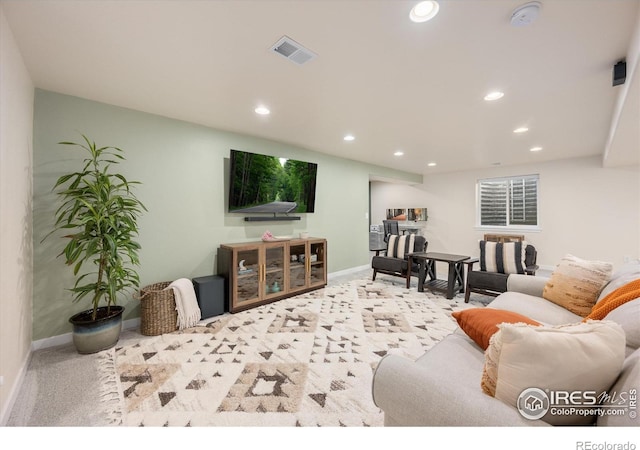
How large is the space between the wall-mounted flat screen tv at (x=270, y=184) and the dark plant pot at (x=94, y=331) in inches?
68.7

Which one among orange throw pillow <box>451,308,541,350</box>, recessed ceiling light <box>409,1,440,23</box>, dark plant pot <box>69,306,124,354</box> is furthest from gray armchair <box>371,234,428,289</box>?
dark plant pot <box>69,306,124,354</box>

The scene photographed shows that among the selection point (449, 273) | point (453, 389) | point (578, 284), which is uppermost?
point (578, 284)

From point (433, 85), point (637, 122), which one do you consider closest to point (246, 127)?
point (433, 85)

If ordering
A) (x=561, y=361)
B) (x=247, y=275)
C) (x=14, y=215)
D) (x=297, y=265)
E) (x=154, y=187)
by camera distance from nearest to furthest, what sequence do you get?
(x=561, y=361) → (x=14, y=215) → (x=154, y=187) → (x=247, y=275) → (x=297, y=265)

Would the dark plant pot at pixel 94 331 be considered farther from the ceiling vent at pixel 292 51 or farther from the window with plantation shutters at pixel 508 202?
the window with plantation shutters at pixel 508 202

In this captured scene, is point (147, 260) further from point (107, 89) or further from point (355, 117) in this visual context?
point (355, 117)

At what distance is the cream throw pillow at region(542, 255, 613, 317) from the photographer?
1984mm

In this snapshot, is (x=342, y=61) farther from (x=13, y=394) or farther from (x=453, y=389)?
(x=13, y=394)

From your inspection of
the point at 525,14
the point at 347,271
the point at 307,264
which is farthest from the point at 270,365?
the point at 347,271

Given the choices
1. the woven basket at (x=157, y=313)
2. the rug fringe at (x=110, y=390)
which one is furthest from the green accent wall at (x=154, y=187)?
the rug fringe at (x=110, y=390)

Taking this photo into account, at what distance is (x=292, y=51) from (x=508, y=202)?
260 inches

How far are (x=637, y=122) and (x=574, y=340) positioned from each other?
3238 mm

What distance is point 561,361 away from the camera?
805mm
